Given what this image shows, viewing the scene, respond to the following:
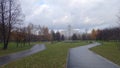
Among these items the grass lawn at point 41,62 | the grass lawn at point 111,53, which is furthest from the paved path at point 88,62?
the grass lawn at point 111,53

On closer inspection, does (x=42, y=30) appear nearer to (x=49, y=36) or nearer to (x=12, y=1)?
(x=49, y=36)

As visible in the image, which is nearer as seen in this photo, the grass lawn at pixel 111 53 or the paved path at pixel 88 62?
the paved path at pixel 88 62

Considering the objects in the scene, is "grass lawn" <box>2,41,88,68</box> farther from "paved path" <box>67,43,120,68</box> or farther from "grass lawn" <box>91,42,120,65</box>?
"grass lawn" <box>91,42,120,65</box>

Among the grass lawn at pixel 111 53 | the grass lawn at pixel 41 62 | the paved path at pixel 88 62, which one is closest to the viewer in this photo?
the grass lawn at pixel 41 62

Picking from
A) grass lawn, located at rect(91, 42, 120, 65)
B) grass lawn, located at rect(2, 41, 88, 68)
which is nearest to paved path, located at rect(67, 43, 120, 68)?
grass lawn, located at rect(2, 41, 88, 68)

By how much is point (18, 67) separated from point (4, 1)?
109 ft

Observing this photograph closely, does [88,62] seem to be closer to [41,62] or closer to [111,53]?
[41,62]

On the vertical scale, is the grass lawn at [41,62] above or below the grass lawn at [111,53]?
above

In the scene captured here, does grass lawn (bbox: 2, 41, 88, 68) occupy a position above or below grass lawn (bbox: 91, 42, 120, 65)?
above

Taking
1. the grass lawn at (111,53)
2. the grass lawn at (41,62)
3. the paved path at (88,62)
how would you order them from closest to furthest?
Answer: the grass lawn at (41,62), the paved path at (88,62), the grass lawn at (111,53)

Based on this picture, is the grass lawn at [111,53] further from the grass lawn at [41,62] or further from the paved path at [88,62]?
the grass lawn at [41,62]

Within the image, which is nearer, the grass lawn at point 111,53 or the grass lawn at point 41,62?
the grass lawn at point 41,62

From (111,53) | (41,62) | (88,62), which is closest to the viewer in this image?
(41,62)

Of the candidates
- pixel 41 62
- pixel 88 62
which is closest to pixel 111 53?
pixel 88 62
